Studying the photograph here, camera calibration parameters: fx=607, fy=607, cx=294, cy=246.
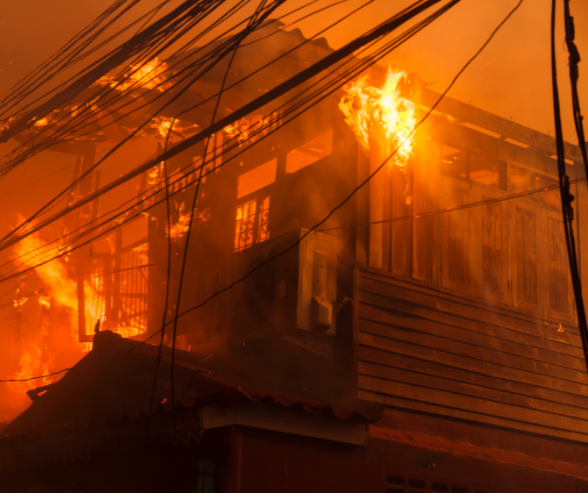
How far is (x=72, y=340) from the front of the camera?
74.4ft

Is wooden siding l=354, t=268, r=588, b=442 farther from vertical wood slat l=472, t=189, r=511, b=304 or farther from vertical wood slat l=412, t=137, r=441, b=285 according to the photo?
vertical wood slat l=412, t=137, r=441, b=285

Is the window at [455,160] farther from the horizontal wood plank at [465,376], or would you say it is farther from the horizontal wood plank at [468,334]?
the horizontal wood plank at [465,376]

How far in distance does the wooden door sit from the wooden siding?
0.37 metres

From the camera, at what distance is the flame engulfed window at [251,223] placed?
1159 cm

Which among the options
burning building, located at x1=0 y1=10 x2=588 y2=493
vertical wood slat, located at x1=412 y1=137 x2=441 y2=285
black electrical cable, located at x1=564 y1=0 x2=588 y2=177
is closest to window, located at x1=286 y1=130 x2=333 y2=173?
burning building, located at x1=0 y1=10 x2=588 y2=493

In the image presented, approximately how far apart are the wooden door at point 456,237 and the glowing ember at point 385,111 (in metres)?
1.05

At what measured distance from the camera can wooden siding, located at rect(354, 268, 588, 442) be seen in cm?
919

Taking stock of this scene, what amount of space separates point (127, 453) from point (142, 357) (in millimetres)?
1572

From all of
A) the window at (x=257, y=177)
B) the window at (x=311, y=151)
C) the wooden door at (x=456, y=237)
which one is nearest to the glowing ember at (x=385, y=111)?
the wooden door at (x=456, y=237)

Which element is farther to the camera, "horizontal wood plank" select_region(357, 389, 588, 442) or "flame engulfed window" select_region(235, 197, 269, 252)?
"flame engulfed window" select_region(235, 197, 269, 252)

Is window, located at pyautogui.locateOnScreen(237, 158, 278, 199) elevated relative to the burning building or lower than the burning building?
elevated

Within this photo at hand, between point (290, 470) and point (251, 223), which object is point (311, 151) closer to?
point (251, 223)

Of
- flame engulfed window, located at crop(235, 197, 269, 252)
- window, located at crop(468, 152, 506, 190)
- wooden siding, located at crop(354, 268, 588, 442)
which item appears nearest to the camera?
wooden siding, located at crop(354, 268, 588, 442)

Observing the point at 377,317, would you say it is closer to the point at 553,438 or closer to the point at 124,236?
the point at 553,438
